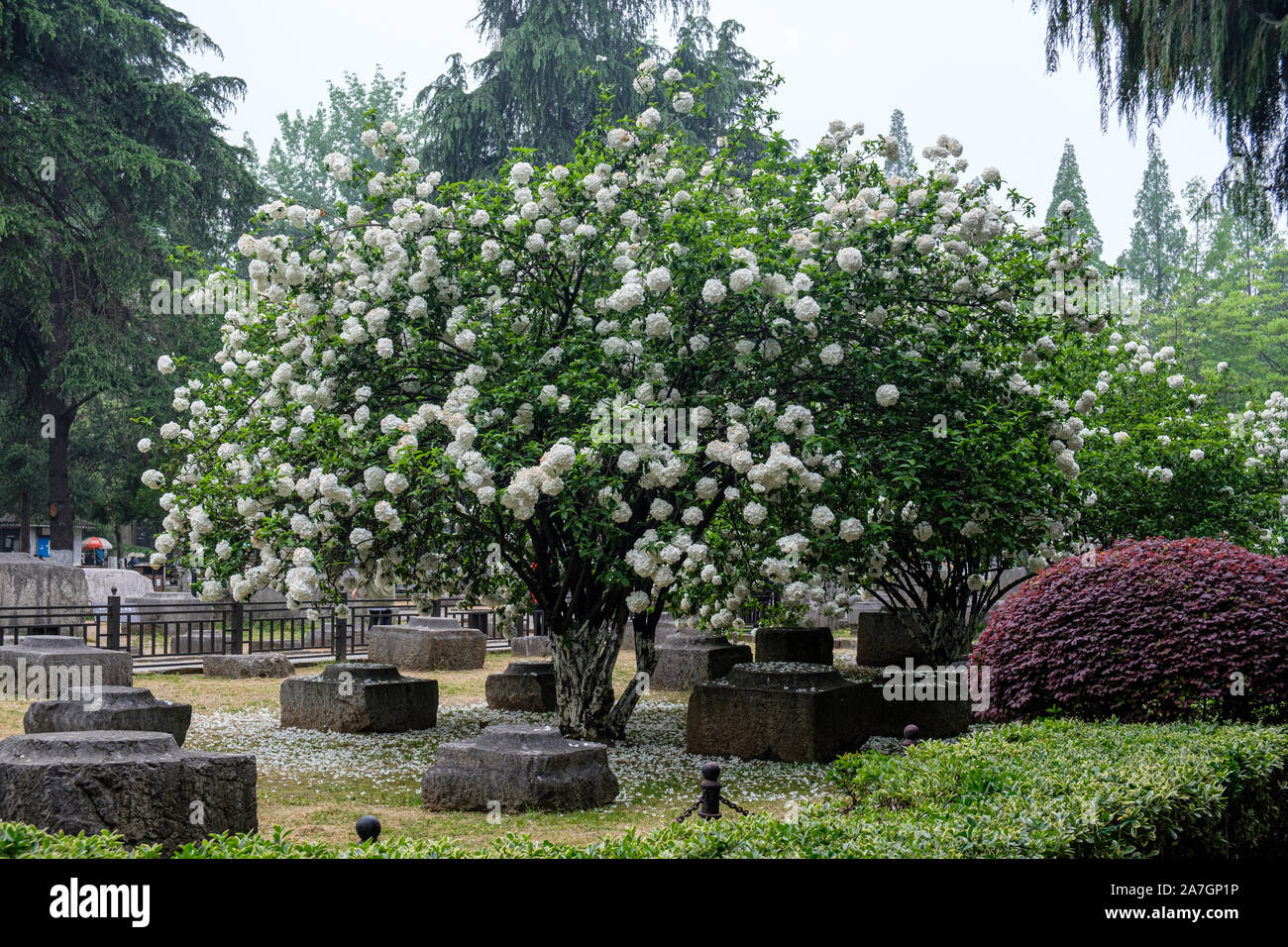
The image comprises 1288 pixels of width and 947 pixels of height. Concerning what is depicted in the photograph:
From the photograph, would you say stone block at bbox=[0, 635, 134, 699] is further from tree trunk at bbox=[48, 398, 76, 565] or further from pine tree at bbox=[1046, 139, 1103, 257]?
pine tree at bbox=[1046, 139, 1103, 257]

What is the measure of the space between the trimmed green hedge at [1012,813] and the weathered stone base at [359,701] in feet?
17.9

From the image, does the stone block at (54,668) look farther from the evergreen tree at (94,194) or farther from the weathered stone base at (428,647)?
the evergreen tree at (94,194)

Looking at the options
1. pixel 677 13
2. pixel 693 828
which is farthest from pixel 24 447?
pixel 693 828

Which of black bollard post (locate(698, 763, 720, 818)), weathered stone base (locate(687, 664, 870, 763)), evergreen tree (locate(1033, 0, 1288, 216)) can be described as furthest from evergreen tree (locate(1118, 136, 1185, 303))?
black bollard post (locate(698, 763, 720, 818))

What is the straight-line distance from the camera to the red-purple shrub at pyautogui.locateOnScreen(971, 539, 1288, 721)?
7.60 metres

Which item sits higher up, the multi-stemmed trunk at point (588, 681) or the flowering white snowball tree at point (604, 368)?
the flowering white snowball tree at point (604, 368)

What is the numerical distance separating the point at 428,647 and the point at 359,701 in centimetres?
580

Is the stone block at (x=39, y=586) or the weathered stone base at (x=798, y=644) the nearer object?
the weathered stone base at (x=798, y=644)

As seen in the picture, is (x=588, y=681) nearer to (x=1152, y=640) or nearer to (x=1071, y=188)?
(x=1152, y=640)

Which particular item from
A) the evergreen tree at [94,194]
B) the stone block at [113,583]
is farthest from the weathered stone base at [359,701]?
the evergreen tree at [94,194]

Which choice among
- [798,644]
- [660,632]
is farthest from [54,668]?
[660,632]

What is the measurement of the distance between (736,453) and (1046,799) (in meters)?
3.78

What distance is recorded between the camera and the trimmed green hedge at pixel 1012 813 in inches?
163

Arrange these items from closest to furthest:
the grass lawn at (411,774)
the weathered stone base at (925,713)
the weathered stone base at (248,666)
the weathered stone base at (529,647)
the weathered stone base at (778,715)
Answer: the grass lawn at (411,774)
the weathered stone base at (778,715)
the weathered stone base at (925,713)
the weathered stone base at (248,666)
the weathered stone base at (529,647)
